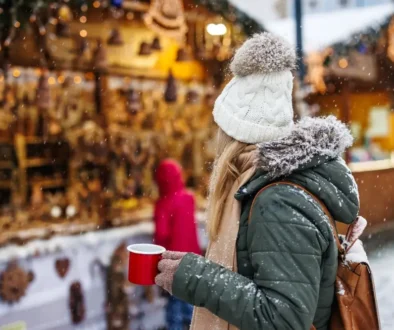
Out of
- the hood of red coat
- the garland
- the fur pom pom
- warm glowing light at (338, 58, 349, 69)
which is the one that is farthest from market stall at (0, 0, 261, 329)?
the fur pom pom

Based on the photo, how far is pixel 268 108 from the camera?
1.85 m

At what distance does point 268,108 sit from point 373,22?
23.8 feet

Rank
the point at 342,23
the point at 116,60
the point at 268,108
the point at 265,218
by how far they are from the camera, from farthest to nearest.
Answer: the point at 342,23 → the point at 116,60 → the point at 268,108 → the point at 265,218

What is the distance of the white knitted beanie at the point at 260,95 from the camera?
1838 millimetres

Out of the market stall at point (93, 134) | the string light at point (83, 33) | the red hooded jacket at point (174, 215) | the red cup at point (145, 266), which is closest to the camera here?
the red cup at point (145, 266)

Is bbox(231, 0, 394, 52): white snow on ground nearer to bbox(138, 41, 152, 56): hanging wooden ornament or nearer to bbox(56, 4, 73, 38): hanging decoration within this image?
bbox(138, 41, 152, 56): hanging wooden ornament

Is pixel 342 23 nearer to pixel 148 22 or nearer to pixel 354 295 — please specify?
pixel 148 22

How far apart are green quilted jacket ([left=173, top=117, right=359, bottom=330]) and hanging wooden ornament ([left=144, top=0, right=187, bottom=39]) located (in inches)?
205

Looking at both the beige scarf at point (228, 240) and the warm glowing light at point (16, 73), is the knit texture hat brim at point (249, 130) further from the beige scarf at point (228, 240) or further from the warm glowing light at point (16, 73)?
the warm glowing light at point (16, 73)

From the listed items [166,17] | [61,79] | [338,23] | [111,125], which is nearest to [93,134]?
[111,125]

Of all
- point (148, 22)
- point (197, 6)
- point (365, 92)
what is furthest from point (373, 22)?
point (148, 22)

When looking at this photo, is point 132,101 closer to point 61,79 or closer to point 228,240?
point 61,79

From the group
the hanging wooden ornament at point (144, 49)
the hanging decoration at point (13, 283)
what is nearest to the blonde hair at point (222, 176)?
the hanging decoration at point (13, 283)

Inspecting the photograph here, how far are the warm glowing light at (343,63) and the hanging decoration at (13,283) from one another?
18.2 ft
